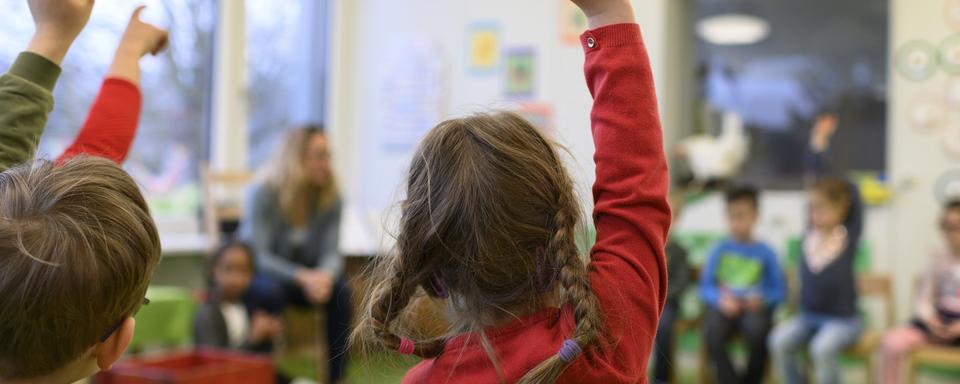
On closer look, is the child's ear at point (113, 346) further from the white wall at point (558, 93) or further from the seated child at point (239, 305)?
the white wall at point (558, 93)

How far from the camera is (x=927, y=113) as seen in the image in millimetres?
3830

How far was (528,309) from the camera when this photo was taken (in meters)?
0.81

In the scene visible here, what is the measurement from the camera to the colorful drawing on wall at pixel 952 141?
3.77m

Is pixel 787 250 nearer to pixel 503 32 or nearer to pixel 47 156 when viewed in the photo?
pixel 503 32

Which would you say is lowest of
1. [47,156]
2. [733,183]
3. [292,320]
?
[292,320]

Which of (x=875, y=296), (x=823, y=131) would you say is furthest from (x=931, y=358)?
(x=823, y=131)

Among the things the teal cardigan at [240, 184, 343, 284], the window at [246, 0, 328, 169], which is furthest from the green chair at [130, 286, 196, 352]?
Result: the window at [246, 0, 328, 169]

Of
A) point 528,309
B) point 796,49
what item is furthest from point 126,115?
point 796,49

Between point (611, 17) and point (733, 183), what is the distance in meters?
3.70

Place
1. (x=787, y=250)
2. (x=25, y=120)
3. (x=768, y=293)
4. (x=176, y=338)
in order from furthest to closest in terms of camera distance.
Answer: (x=787, y=250) → (x=768, y=293) → (x=176, y=338) → (x=25, y=120)

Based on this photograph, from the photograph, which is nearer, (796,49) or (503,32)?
(796,49)

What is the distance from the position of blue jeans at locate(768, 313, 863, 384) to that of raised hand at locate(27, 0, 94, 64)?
3.07 meters

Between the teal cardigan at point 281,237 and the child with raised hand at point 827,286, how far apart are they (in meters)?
A: 1.80

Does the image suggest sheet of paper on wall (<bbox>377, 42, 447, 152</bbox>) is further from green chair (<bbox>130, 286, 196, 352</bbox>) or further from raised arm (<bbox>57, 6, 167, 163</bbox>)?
raised arm (<bbox>57, 6, 167, 163</bbox>)
